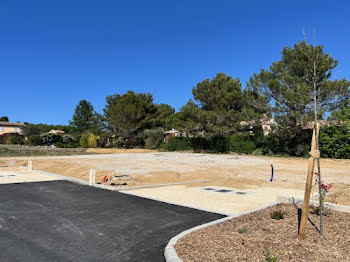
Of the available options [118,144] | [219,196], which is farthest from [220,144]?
[219,196]

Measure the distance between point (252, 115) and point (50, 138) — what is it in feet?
115

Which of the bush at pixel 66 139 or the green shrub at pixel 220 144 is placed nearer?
the green shrub at pixel 220 144

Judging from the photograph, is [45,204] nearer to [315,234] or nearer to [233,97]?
[315,234]

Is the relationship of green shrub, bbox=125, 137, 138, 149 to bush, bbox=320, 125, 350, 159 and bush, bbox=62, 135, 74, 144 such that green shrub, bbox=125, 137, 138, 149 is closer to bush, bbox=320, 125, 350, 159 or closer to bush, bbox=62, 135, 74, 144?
bush, bbox=62, 135, 74, 144

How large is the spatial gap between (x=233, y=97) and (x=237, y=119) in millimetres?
2776

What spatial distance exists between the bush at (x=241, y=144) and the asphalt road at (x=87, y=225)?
73.9 feet

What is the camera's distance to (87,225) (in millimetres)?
5230

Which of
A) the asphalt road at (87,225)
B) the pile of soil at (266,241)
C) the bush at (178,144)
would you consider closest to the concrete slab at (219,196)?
the asphalt road at (87,225)

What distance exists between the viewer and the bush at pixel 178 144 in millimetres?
35281

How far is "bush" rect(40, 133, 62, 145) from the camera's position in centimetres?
4550

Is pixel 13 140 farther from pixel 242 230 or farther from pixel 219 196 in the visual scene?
pixel 242 230

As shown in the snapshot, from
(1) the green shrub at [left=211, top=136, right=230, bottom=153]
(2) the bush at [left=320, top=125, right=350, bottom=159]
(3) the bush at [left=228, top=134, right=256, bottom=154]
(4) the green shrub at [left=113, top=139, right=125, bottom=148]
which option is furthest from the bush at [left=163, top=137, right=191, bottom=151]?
(2) the bush at [left=320, top=125, right=350, bottom=159]

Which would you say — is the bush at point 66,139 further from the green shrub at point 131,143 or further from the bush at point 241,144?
the bush at point 241,144

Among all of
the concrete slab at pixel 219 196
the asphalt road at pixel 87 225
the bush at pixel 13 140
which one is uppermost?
the bush at pixel 13 140
